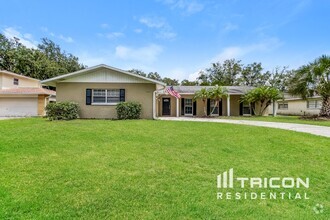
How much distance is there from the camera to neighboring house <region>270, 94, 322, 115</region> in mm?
25300

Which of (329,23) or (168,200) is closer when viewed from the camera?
(168,200)

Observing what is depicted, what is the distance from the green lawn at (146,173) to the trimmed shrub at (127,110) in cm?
668

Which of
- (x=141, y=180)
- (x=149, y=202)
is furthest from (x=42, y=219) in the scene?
(x=141, y=180)

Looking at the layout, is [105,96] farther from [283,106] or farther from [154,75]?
[154,75]

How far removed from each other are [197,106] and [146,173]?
1870 cm

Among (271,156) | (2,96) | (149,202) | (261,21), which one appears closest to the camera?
(149,202)

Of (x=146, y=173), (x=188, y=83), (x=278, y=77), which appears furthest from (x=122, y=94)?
(x=278, y=77)

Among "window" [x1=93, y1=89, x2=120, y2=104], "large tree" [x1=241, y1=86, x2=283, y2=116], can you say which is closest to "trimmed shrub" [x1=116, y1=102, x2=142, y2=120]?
"window" [x1=93, y1=89, x2=120, y2=104]

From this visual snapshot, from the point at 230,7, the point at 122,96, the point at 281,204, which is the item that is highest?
the point at 230,7

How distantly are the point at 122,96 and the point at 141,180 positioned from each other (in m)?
12.0

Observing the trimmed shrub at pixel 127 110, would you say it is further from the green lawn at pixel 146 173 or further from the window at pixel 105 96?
the green lawn at pixel 146 173

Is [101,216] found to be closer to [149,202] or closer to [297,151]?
[149,202]

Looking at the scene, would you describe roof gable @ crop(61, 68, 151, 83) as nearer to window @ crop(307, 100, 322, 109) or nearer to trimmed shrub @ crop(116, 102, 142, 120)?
trimmed shrub @ crop(116, 102, 142, 120)

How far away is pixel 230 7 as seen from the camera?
12.5 m
